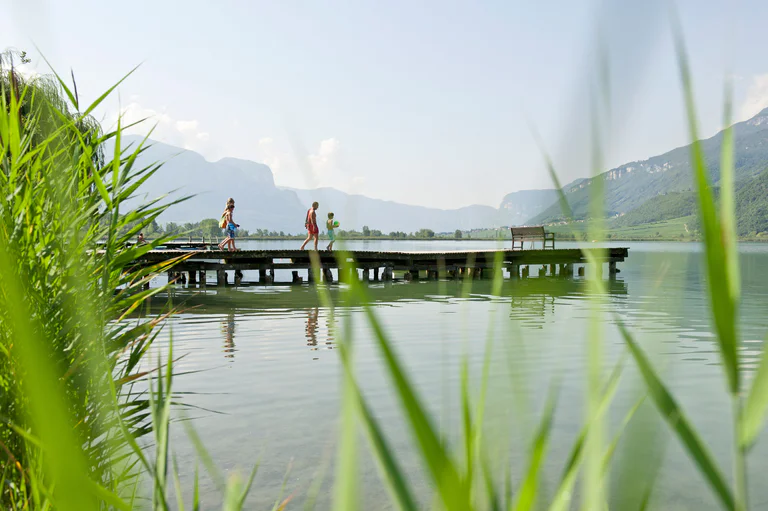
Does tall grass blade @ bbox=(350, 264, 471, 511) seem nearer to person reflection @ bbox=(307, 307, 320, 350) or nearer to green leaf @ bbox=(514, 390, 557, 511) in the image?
green leaf @ bbox=(514, 390, 557, 511)

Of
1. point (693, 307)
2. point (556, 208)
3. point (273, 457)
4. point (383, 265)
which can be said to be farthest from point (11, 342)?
point (383, 265)

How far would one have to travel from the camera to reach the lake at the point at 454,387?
0.46 metres

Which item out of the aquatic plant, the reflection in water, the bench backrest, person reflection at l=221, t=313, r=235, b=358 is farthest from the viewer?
the bench backrest

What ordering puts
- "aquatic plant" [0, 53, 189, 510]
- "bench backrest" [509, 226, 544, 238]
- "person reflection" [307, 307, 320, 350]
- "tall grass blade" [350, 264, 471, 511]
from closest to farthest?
"tall grass blade" [350, 264, 471, 511]
"aquatic plant" [0, 53, 189, 510]
"person reflection" [307, 307, 320, 350]
"bench backrest" [509, 226, 544, 238]

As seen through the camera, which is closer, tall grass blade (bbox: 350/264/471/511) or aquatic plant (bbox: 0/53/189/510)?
tall grass blade (bbox: 350/264/471/511)

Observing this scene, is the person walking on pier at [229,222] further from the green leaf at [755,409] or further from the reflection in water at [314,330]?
the green leaf at [755,409]

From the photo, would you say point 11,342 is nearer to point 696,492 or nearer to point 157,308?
point 696,492

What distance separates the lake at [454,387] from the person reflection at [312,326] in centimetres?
9

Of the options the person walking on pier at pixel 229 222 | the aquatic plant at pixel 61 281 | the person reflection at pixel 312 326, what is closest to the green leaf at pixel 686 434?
the aquatic plant at pixel 61 281

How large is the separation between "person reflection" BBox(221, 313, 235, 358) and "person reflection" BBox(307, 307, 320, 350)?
1.32m

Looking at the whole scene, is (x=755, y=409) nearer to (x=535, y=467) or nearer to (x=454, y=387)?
(x=535, y=467)

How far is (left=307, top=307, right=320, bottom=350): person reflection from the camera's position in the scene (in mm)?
11398

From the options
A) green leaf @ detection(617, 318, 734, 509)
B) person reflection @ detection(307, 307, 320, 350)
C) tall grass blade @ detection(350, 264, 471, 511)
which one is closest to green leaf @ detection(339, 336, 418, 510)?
tall grass blade @ detection(350, 264, 471, 511)

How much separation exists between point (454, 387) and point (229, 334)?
19.6 ft
